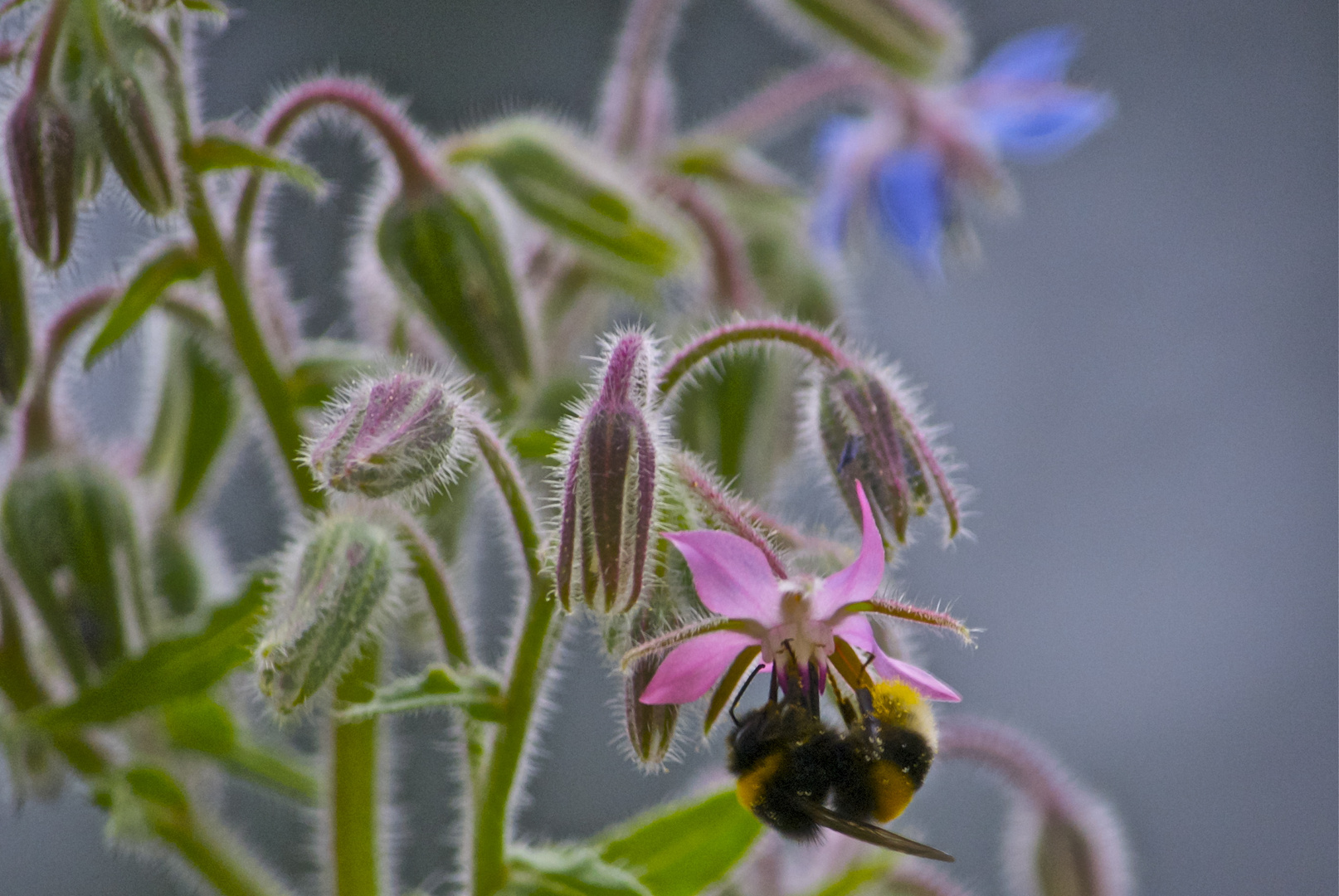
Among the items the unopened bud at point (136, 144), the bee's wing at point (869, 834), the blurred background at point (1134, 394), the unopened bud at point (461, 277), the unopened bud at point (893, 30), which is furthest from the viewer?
the blurred background at point (1134, 394)

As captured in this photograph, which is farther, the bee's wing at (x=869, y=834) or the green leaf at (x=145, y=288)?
the green leaf at (x=145, y=288)

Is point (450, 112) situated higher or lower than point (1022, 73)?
higher

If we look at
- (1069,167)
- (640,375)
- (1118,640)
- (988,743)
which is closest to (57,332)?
(640,375)

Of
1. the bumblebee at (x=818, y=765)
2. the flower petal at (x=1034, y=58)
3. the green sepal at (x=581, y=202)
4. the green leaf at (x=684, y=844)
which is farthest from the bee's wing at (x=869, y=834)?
the flower petal at (x=1034, y=58)

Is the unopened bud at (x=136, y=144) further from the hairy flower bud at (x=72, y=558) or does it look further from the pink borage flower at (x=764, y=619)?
the pink borage flower at (x=764, y=619)

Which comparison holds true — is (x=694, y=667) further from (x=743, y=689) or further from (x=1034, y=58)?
(x=1034, y=58)

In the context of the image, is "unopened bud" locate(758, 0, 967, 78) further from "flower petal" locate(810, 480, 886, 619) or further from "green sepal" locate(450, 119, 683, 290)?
"flower petal" locate(810, 480, 886, 619)

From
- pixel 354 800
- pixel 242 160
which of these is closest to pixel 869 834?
pixel 354 800

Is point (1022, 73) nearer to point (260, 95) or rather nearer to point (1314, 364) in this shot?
point (260, 95)
